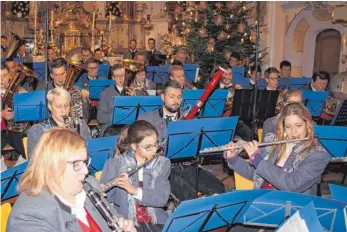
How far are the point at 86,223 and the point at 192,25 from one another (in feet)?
27.0

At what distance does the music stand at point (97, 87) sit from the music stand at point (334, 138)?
3464 millimetres

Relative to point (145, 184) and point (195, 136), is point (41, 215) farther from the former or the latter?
point (195, 136)

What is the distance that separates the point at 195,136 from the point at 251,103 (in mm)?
2094

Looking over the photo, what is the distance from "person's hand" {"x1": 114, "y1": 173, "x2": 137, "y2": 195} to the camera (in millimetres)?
3119

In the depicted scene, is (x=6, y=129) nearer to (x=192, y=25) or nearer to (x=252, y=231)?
(x=252, y=231)

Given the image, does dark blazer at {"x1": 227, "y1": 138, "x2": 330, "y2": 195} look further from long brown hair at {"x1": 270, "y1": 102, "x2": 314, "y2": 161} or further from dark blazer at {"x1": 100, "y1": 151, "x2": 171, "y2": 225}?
dark blazer at {"x1": 100, "y1": 151, "x2": 171, "y2": 225}

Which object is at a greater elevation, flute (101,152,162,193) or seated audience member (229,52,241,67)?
seated audience member (229,52,241,67)

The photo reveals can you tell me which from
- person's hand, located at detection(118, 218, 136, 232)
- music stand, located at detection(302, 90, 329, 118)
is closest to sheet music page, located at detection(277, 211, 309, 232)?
person's hand, located at detection(118, 218, 136, 232)

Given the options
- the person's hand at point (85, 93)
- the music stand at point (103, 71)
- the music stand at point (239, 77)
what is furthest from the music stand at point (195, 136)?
the music stand at point (103, 71)

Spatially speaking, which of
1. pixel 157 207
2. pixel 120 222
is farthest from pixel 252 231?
pixel 120 222

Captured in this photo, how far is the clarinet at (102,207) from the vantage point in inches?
94.2

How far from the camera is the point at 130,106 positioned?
17.7ft

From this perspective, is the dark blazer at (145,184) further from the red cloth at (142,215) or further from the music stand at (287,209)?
the music stand at (287,209)

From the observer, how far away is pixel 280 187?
335cm
